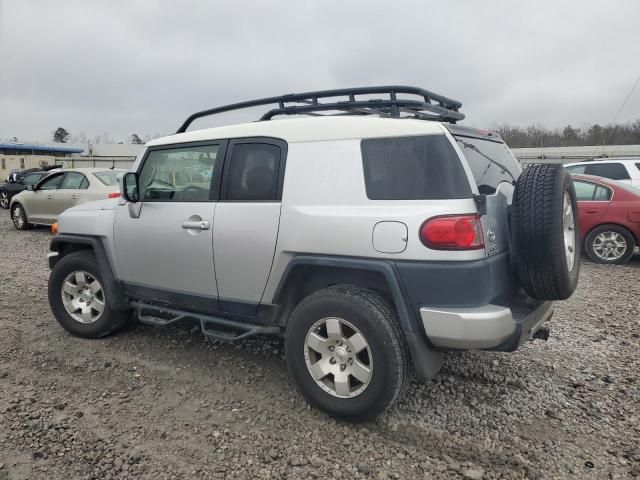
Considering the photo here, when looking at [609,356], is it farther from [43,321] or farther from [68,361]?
[43,321]

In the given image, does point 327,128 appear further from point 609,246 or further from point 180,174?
point 609,246

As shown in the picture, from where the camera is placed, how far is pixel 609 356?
396 centimetres

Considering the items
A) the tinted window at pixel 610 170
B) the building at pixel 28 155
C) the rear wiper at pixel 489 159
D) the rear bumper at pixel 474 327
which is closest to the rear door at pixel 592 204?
the tinted window at pixel 610 170

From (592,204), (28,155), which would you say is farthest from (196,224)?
(28,155)

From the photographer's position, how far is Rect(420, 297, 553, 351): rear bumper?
2486 mm

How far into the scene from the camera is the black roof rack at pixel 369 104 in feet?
10.4

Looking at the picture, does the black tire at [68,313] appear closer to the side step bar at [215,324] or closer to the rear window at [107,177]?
the side step bar at [215,324]

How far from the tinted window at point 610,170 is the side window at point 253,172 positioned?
29.6 feet

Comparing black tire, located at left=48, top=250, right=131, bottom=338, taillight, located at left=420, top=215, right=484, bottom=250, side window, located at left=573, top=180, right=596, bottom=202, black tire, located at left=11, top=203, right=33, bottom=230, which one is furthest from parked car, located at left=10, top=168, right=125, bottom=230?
side window, located at left=573, top=180, right=596, bottom=202

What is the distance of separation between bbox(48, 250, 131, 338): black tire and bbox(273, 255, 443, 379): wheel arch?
187 centimetres

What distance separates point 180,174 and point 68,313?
5.93 feet

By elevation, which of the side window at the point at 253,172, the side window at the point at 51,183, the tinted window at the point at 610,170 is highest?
the tinted window at the point at 610,170

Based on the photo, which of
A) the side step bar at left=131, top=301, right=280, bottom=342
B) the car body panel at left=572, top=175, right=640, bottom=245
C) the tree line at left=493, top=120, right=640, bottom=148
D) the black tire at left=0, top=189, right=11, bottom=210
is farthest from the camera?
the tree line at left=493, top=120, right=640, bottom=148

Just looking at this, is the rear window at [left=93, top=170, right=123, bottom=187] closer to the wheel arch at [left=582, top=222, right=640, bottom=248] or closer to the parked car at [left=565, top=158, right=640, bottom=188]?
the wheel arch at [left=582, top=222, right=640, bottom=248]
